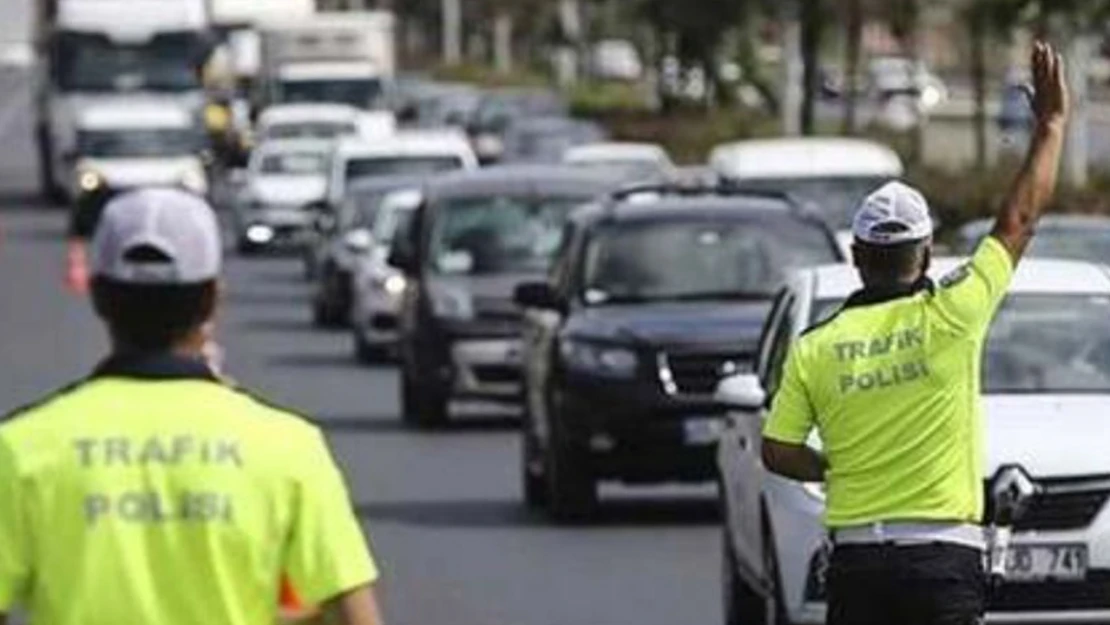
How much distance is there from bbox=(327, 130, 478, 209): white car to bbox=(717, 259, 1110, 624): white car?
26938 mm

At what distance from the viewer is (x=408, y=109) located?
A: 78.3m

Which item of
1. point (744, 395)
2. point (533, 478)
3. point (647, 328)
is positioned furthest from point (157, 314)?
point (533, 478)

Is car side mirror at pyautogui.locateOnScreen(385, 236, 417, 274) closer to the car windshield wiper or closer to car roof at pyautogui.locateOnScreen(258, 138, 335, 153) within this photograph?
the car windshield wiper

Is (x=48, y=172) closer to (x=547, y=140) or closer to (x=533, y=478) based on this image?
(x=547, y=140)

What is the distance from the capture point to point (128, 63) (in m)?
67.0

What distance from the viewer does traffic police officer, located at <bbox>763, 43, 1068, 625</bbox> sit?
10.6m

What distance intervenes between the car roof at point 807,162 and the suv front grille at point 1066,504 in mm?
19735

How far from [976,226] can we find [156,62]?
40401mm

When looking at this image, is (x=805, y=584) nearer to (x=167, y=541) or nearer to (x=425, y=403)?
(x=167, y=541)

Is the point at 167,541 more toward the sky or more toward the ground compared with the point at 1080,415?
more toward the sky

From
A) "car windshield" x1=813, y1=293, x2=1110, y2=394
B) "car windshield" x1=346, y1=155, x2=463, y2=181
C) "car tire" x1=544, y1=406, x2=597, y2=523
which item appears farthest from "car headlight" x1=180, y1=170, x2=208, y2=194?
"car windshield" x1=813, y1=293, x2=1110, y2=394

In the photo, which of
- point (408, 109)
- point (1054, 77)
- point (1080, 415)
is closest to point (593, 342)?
point (1080, 415)

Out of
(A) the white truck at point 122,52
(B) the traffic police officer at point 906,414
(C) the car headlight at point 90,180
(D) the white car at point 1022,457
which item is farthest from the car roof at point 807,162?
(A) the white truck at point 122,52

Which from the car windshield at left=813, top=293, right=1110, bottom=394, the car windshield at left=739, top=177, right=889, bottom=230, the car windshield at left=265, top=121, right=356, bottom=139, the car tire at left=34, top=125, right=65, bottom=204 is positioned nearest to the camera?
the car windshield at left=813, top=293, right=1110, bottom=394
